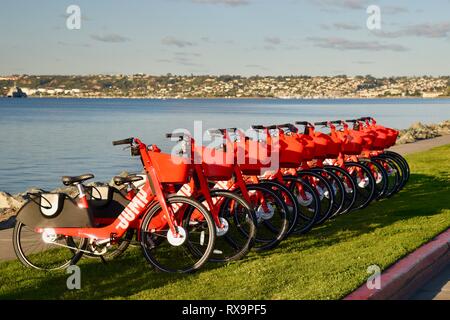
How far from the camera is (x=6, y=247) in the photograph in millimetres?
8180

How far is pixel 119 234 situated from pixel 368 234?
119 inches

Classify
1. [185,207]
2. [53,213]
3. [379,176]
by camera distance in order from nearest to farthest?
[185,207], [53,213], [379,176]

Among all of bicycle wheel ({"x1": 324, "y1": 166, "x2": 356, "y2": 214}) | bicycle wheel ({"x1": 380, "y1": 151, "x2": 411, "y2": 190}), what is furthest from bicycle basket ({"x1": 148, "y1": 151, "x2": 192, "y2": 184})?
bicycle wheel ({"x1": 380, "y1": 151, "x2": 411, "y2": 190})

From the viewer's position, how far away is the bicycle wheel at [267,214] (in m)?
7.77

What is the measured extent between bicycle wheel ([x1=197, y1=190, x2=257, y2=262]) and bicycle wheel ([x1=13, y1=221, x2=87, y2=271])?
50.8 inches

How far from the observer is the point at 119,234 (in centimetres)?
689

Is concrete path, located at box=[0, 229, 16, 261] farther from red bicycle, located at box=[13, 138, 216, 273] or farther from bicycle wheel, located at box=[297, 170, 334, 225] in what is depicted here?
bicycle wheel, located at box=[297, 170, 334, 225]

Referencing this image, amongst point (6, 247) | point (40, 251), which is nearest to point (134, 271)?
point (40, 251)

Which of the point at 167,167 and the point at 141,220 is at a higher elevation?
the point at 167,167

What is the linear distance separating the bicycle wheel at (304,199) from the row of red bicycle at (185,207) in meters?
0.01

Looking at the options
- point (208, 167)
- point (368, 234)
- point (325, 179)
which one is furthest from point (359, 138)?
point (208, 167)

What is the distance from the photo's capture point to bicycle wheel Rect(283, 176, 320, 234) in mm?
8586

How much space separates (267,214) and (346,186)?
84.7 inches

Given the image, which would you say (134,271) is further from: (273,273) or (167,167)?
(273,273)
